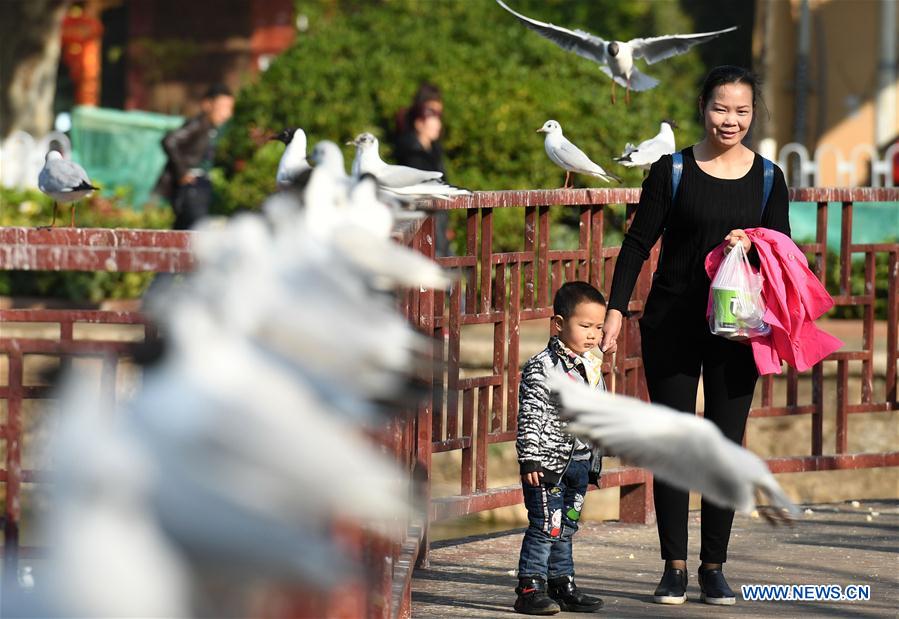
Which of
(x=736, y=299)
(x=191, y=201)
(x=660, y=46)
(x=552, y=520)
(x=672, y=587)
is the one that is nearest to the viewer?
(x=736, y=299)

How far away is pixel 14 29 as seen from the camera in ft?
51.1

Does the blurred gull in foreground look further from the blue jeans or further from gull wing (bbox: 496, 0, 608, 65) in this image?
gull wing (bbox: 496, 0, 608, 65)

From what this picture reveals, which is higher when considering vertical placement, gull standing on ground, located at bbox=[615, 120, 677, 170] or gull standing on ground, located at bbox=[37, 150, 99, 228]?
gull standing on ground, located at bbox=[615, 120, 677, 170]

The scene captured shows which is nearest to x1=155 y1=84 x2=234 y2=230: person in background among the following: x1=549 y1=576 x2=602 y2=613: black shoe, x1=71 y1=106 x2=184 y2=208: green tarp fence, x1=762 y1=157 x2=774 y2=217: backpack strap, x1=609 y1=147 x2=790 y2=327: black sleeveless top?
x1=71 y1=106 x2=184 y2=208: green tarp fence

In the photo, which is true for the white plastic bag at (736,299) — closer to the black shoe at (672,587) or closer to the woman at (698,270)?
the woman at (698,270)

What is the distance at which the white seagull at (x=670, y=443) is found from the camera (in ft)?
10.3

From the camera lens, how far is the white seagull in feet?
10.3

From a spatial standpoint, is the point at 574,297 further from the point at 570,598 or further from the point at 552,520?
the point at 570,598

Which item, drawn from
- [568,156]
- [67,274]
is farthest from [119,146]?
[568,156]

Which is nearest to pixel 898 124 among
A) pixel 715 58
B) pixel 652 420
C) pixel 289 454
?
pixel 715 58

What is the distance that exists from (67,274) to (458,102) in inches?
120

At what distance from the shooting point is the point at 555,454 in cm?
488

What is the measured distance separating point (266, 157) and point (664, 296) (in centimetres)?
682

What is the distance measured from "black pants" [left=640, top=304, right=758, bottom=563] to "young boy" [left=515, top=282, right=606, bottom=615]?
0.21m
